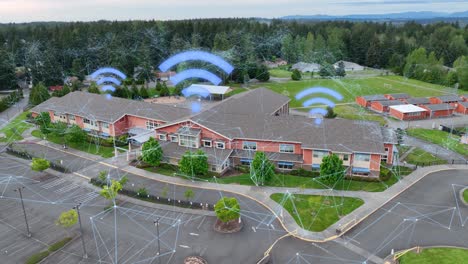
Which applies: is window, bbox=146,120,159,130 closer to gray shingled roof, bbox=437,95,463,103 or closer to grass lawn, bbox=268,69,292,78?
gray shingled roof, bbox=437,95,463,103

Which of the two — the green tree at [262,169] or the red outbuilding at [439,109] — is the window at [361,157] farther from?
the red outbuilding at [439,109]

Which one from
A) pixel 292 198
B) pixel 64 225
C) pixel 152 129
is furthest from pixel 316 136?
→ pixel 64 225

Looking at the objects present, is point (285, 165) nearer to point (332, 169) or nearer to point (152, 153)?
point (332, 169)

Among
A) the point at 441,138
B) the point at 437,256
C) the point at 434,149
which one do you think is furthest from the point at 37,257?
the point at 441,138

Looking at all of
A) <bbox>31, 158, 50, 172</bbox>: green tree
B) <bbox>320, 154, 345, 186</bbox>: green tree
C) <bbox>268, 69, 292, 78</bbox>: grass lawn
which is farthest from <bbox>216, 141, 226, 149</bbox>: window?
<bbox>268, 69, 292, 78</bbox>: grass lawn

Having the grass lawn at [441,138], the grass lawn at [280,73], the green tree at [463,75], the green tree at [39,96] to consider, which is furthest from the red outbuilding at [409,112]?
the green tree at [39,96]

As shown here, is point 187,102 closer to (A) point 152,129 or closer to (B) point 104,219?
(A) point 152,129
